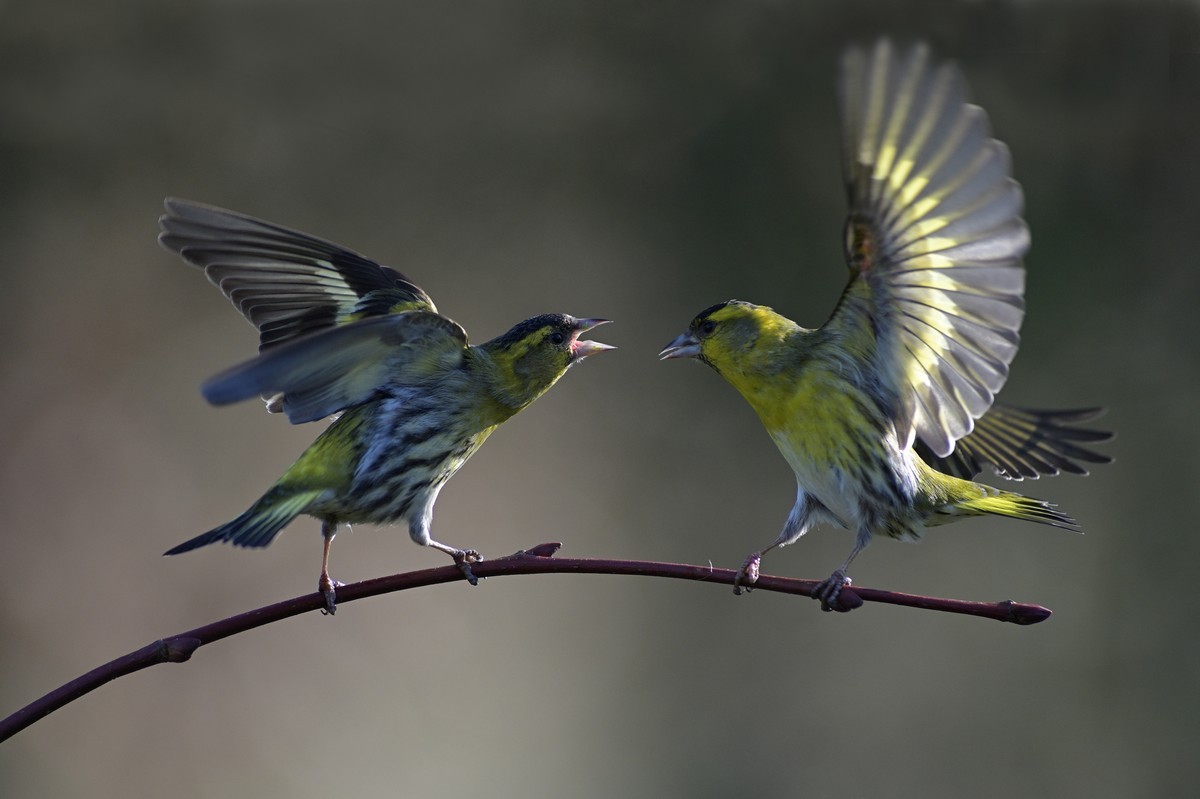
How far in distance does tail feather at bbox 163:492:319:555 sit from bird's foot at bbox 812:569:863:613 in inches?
49.6

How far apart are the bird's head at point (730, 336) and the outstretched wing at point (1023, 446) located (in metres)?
0.62

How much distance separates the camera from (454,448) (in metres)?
3.01

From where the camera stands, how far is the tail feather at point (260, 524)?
248 centimetres

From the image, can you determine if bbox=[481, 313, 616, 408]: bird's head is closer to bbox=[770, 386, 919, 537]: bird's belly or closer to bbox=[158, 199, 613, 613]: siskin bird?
bbox=[158, 199, 613, 613]: siskin bird

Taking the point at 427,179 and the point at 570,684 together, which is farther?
the point at 427,179

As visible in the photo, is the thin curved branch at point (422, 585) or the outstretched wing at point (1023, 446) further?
the outstretched wing at point (1023, 446)

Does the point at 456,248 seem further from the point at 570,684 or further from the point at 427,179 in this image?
the point at 570,684

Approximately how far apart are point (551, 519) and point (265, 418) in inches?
72.8

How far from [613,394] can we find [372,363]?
423cm

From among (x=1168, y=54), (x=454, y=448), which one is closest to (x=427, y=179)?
(x=454, y=448)

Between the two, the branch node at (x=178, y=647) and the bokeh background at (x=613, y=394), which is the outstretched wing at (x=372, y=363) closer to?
the branch node at (x=178, y=647)

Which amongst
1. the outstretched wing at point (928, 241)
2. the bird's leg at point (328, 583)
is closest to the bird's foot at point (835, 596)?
the outstretched wing at point (928, 241)

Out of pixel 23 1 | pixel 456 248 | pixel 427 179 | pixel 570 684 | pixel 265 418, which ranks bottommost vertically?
pixel 570 684

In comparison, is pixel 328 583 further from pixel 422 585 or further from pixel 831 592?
pixel 831 592
